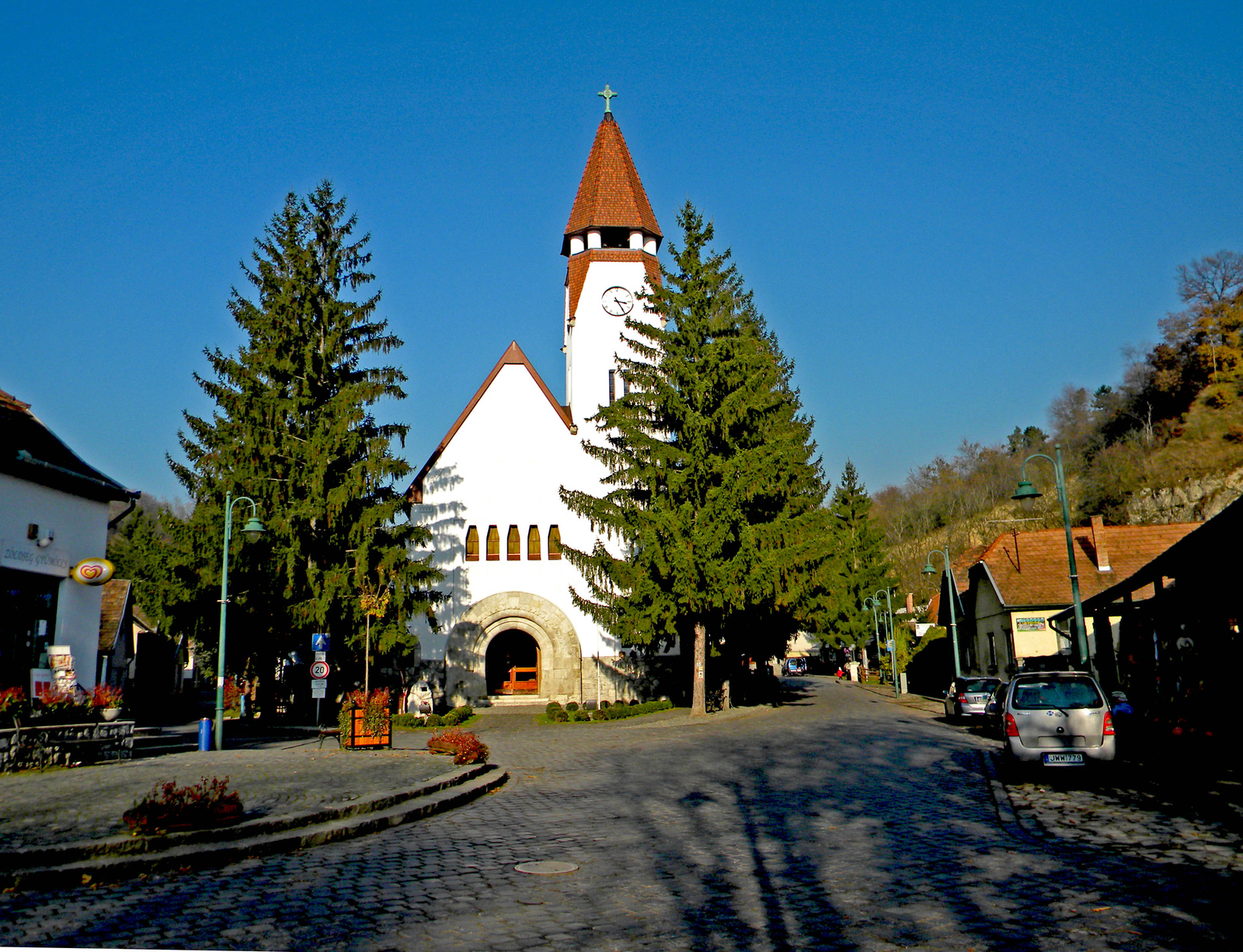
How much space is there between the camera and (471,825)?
11234 millimetres

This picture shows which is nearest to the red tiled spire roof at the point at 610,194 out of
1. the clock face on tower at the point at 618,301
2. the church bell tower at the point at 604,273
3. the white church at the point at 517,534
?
the church bell tower at the point at 604,273

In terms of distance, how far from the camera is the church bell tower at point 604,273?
Result: 3997 centimetres

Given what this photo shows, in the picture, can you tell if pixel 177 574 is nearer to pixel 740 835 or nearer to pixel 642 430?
pixel 642 430

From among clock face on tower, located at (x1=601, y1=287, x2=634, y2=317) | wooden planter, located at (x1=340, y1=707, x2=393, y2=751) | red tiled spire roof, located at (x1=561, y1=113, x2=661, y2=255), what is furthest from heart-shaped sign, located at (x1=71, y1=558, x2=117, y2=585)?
red tiled spire roof, located at (x1=561, y1=113, x2=661, y2=255)

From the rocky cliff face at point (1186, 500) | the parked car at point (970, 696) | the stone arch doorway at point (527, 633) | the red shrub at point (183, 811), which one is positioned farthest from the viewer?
the rocky cliff face at point (1186, 500)

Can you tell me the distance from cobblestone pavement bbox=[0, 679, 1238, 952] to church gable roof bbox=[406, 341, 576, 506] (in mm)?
25128

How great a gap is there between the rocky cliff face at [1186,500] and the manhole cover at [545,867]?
165 feet

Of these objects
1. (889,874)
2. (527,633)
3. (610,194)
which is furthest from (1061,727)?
(610,194)

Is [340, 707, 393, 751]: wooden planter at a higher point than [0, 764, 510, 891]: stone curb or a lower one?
higher

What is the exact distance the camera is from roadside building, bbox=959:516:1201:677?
38.2 m

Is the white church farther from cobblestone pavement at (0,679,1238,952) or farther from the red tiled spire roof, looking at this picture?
cobblestone pavement at (0,679,1238,952)

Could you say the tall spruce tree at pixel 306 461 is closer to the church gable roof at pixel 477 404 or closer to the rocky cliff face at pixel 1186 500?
the church gable roof at pixel 477 404

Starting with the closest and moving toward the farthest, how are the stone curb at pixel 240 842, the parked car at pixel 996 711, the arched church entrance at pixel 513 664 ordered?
the stone curb at pixel 240 842
the parked car at pixel 996 711
the arched church entrance at pixel 513 664

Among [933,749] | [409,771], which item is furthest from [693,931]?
[933,749]
